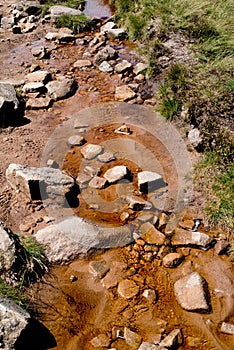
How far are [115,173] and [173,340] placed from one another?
2.41m

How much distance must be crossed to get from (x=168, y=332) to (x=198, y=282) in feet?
1.98

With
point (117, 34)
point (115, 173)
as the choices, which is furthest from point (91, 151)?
point (117, 34)

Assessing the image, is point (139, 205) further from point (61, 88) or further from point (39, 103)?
point (61, 88)

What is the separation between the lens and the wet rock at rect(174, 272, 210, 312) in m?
3.70

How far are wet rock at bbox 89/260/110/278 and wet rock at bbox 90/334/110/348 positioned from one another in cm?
69

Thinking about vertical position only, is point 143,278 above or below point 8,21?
below

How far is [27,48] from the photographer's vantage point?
29.9 feet

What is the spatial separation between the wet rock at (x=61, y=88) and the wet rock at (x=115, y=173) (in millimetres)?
2410

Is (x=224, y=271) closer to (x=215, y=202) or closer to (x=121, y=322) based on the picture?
(x=215, y=202)

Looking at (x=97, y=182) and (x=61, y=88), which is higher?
(x=61, y=88)

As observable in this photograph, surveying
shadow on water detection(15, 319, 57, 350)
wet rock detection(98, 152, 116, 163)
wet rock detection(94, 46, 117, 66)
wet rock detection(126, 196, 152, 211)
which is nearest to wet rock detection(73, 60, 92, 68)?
wet rock detection(94, 46, 117, 66)

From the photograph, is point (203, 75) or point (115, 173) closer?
point (115, 173)

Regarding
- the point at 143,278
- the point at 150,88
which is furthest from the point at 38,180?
the point at 150,88

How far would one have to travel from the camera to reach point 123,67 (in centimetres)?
772
